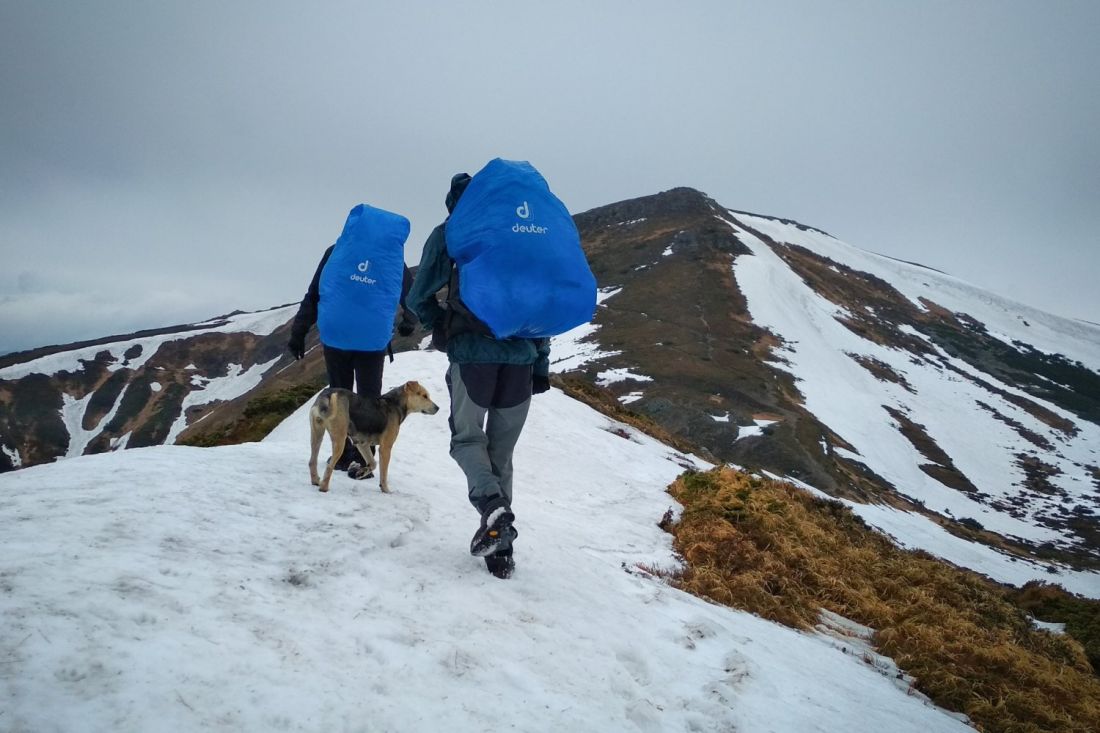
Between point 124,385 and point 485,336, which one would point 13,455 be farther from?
point 485,336

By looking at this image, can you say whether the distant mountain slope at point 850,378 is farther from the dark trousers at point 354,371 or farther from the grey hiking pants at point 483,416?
the grey hiking pants at point 483,416

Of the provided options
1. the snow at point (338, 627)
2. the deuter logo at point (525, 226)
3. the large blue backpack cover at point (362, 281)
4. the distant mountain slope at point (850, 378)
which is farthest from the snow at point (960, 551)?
the deuter logo at point (525, 226)

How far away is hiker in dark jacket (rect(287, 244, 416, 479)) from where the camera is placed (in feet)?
21.8

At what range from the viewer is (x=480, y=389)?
447 cm

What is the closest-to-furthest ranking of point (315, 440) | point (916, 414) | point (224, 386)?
1. point (315, 440)
2. point (916, 414)
3. point (224, 386)

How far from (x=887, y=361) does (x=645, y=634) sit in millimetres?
58336

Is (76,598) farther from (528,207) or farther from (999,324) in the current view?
(999,324)

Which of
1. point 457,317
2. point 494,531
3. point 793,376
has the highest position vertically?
point 457,317

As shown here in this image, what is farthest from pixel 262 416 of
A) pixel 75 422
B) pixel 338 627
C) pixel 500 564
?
pixel 75 422

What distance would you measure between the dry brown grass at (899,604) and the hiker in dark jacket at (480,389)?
2657 mm

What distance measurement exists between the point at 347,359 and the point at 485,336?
115 inches

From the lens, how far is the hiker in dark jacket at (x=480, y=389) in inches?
176

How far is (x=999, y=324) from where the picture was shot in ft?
275

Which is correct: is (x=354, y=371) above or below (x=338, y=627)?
above
